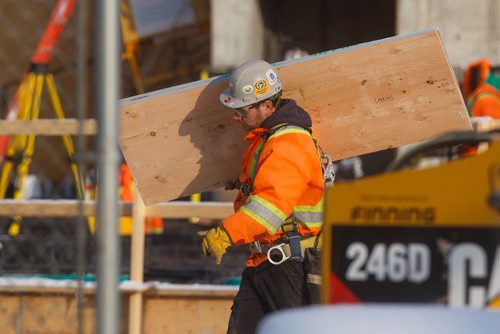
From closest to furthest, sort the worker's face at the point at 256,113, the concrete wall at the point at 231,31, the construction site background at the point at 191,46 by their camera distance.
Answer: the worker's face at the point at 256,113 < the construction site background at the point at 191,46 < the concrete wall at the point at 231,31

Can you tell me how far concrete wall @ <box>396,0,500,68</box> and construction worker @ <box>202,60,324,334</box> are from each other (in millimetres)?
7143

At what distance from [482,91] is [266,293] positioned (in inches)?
188

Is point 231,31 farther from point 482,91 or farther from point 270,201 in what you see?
point 270,201

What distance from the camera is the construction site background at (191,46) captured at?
10703 millimetres

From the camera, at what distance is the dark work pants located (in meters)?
5.55

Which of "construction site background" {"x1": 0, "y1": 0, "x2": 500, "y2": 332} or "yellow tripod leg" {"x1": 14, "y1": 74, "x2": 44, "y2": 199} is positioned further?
"yellow tripod leg" {"x1": 14, "y1": 74, "x2": 44, "y2": 199}

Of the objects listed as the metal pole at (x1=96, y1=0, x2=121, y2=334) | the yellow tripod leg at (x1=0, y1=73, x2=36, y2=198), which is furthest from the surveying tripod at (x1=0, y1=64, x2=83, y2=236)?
the metal pole at (x1=96, y1=0, x2=121, y2=334)

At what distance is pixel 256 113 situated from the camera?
554 cm

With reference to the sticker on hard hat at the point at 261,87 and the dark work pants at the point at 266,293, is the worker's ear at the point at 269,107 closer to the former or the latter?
the sticker on hard hat at the point at 261,87

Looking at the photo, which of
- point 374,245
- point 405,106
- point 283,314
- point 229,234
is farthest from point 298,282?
point 283,314

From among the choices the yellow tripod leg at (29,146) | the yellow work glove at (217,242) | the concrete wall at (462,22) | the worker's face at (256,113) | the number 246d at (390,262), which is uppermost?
the concrete wall at (462,22)

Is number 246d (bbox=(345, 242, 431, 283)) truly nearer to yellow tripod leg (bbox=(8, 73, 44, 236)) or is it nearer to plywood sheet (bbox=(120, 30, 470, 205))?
plywood sheet (bbox=(120, 30, 470, 205))

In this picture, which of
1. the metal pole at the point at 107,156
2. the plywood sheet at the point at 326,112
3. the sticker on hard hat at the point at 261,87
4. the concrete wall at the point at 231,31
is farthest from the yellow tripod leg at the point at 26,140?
the metal pole at the point at 107,156

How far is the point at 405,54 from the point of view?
226 inches
